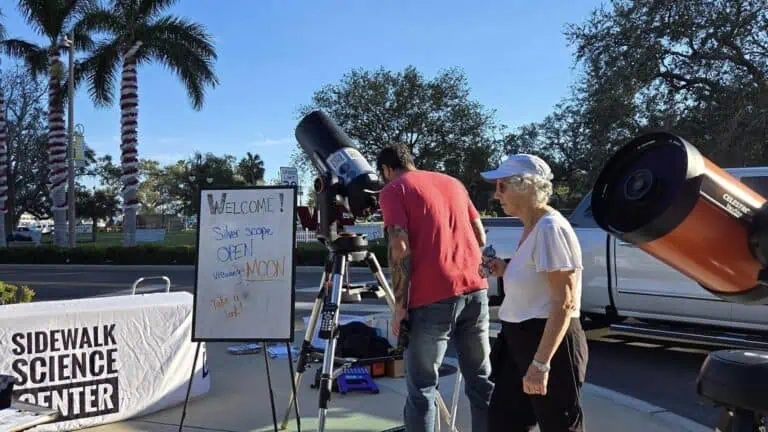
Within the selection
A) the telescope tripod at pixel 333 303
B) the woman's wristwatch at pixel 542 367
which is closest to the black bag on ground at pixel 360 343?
A: the telescope tripod at pixel 333 303

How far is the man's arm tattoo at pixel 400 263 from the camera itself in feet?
11.0

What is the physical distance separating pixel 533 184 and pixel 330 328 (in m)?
1.51

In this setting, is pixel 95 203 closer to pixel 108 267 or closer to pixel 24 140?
pixel 24 140

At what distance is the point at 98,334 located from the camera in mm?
4652

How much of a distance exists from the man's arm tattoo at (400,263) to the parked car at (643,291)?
3.28m

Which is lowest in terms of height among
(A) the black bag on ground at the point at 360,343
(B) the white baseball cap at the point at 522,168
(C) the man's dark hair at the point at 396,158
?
(A) the black bag on ground at the point at 360,343

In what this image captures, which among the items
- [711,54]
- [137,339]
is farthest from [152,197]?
[137,339]

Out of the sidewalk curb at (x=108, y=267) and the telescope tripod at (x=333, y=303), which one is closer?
the telescope tripod at (x=333, y=303)

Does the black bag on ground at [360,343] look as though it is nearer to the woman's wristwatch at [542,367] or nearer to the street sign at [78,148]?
the woman's wristwatch at [542,367]

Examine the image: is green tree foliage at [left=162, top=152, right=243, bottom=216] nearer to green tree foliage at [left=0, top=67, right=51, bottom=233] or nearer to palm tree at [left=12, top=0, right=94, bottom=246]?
green tree foliage at [left=0, top=67, right=51, bottom=233]

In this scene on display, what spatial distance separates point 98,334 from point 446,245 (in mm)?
2692

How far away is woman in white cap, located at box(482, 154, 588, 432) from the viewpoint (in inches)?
109

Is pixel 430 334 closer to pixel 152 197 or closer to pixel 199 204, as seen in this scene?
pixel 199 204

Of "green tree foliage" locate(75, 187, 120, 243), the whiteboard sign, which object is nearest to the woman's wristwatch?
the whiteboard sign
